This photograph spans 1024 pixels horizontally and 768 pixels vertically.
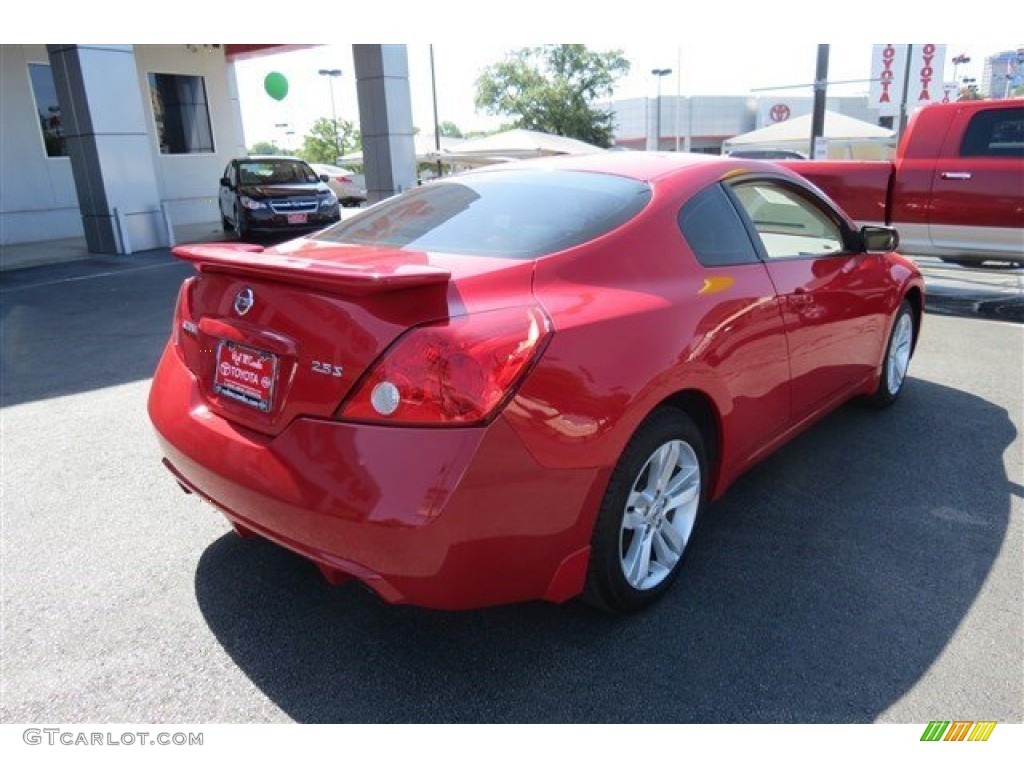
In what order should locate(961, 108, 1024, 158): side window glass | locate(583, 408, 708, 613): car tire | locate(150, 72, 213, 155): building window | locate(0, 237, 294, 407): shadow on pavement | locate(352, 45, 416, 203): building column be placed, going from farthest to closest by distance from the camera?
locate(150, 72, 213, 155): building window
locate(352, 45, 416, 203): building column
locate(961, 108, 1024, 158): side window glass
locate(0, 237, 294, 407): shadow on pavement
locate(583, 408, 708, 613): car tire

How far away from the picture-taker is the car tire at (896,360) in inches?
176

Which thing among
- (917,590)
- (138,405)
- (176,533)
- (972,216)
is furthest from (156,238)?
(917,590)

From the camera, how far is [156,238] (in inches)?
502

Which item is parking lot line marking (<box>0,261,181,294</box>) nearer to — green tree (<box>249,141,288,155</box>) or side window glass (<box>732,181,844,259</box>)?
side window glass (<box>732,181,844,259</box>)

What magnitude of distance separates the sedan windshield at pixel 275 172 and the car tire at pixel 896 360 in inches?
455

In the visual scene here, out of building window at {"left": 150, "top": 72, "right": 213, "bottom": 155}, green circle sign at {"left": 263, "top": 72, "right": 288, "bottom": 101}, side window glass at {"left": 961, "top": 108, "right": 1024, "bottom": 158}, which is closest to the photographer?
side window glass at {"left": 961, "top": 108, "right": 1024, "bottom": 158}

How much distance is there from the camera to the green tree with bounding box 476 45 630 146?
52.2 meters

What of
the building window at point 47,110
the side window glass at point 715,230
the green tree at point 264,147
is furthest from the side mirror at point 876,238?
the green tree at point 264,147

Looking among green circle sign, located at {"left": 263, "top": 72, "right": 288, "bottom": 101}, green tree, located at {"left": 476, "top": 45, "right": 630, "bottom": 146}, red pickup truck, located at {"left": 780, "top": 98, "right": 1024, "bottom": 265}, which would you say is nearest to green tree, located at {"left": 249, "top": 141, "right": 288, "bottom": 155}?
green tree, located at {"left": 476, "top": 45, "right": 630, "bottom": 146}

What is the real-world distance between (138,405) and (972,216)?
7821 millimetres

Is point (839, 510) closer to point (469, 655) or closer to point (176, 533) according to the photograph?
point (469, 655)

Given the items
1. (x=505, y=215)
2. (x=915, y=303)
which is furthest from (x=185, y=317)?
(x=915, y=303)
